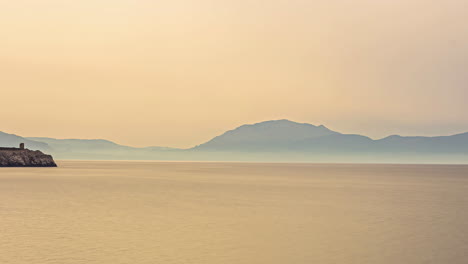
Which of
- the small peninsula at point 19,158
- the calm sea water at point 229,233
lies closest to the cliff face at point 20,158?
the small peninsula at point 19,158

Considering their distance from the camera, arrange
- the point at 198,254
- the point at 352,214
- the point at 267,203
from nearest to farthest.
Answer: the point at 198,254
the point at 352,214
the point at 267,203

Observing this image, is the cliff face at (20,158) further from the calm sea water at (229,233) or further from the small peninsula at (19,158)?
the calm sea water at (229,233)

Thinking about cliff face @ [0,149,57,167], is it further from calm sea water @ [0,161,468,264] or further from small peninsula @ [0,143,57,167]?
calm sea water @ [0,161,468,264]

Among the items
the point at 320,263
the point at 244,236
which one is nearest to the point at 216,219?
the point at 244,236

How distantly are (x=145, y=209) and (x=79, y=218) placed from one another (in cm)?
717

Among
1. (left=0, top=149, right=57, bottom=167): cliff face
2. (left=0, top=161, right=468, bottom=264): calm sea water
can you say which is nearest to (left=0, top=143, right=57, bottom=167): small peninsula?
(left=0, top=149, right=57, bottom=167): cliff face

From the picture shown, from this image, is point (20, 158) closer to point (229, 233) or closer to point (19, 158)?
point (19, 158)

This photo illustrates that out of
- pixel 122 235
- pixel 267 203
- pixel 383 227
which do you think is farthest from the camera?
pixel 267 203

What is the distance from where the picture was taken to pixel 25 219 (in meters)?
32.8

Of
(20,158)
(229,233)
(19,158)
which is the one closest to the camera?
(229,233)

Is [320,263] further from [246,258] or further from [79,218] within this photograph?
[79,218]

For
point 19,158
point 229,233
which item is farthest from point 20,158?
point 229,233

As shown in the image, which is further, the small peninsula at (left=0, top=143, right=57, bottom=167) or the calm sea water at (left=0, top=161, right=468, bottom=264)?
the small peninsula at (left=0, top=143, right=57, bottom=167)

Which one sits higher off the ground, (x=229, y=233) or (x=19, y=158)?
(x=19, y=158)
